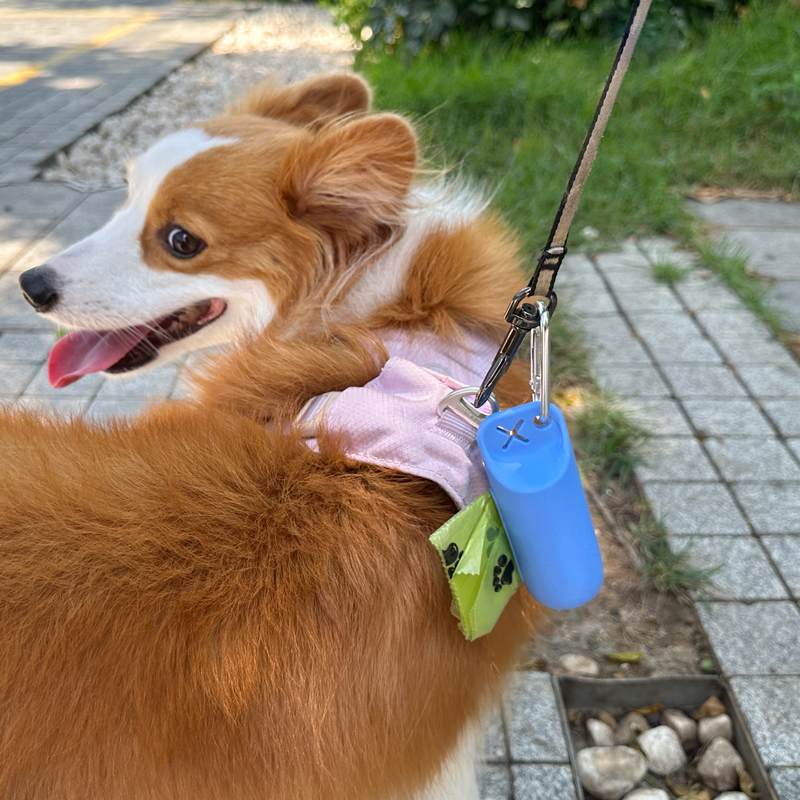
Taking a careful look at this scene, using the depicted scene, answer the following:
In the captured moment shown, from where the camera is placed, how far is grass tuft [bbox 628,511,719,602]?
221 cm

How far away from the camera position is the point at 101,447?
44.9 inches

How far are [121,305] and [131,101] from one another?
248 inches

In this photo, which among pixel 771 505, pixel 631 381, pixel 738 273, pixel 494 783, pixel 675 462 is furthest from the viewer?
pixel 738 273

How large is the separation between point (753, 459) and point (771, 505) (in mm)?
254

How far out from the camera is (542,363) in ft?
3.29

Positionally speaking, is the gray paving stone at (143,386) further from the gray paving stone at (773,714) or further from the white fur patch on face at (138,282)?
the gray paving stone at (773,714)

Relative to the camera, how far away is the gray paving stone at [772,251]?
4.02 meters

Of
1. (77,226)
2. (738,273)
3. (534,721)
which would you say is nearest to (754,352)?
(738,273)

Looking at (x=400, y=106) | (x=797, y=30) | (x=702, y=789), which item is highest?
(x=797, y=30)

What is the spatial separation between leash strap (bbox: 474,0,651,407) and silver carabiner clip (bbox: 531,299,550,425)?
2 cm

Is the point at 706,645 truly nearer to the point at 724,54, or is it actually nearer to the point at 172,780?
the point at 172,780

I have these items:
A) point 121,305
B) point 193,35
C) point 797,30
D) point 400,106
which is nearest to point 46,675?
point 121,305

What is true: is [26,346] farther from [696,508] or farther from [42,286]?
[696,508]

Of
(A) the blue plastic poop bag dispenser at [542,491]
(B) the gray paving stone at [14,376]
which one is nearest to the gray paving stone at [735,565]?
(A) the blue plastic poop bag dispenser at [542,491]
